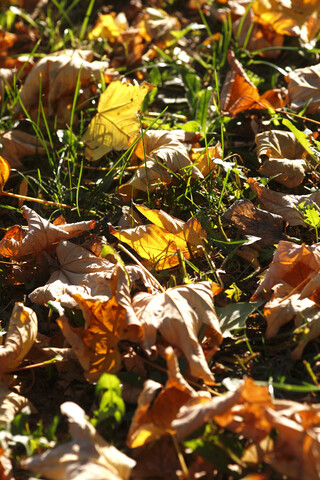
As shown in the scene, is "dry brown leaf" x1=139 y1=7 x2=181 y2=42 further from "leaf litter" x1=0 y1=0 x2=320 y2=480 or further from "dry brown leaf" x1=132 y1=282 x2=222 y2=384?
"dry brown leaf" x1=132 y1=282 x2=222 y2=384

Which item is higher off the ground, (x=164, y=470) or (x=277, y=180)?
(x=277, y=180)

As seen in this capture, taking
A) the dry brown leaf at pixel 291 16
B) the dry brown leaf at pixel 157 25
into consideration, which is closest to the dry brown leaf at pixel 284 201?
the dry brown leaf at pixel 291 16

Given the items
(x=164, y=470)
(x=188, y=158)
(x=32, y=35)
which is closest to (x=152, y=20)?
(x=32, y=35)

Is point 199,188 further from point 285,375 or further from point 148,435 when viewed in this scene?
point 148,435

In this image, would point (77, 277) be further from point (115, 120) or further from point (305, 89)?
point (305, 89)

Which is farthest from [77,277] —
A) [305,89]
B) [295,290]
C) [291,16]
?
[291,16]

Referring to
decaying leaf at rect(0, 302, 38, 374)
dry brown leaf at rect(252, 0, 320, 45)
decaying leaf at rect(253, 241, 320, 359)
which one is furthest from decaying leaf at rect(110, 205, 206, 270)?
dry brown leaf at rect(252, 0, 320, 45)

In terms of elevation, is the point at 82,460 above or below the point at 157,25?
below
